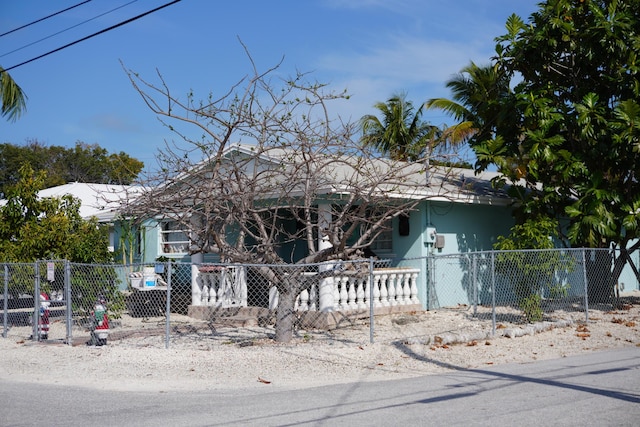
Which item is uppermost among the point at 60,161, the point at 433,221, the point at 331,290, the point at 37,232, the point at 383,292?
the point at 60,161

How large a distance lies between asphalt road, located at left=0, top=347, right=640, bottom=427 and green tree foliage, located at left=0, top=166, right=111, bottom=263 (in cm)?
647

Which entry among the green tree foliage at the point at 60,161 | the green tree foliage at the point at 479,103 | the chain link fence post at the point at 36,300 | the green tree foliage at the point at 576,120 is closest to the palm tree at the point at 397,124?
the green tree foliage at the point at 479,103

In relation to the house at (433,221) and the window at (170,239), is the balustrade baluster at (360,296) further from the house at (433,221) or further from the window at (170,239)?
the window at (170,239)

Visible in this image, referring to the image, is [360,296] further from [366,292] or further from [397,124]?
[397,124]

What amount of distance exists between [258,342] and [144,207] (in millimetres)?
3018

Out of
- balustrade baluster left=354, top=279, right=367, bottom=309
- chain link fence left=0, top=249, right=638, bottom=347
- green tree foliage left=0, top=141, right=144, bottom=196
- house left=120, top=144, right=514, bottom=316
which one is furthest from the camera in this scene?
green tree foliage left=0, top=141, right=144, bottom=196

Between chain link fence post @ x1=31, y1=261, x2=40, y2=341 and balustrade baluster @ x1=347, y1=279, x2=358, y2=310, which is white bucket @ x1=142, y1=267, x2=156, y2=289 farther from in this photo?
balustrade baluster @ x1=347, y1=279, x2=358, y2=310

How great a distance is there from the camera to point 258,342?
12008 mm

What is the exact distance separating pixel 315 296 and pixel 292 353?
11.1 feet

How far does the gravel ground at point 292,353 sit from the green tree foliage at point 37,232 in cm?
194

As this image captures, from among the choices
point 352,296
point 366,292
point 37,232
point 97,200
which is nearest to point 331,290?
point 352,296

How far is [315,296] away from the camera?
14180 millimetres

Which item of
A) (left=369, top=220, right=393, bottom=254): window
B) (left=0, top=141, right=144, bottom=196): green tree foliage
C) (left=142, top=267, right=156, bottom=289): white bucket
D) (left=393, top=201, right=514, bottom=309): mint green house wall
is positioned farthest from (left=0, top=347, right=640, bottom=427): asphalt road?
(left=0, top=141, right=144, bottom=196): green tree foliage

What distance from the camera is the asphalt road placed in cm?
685
